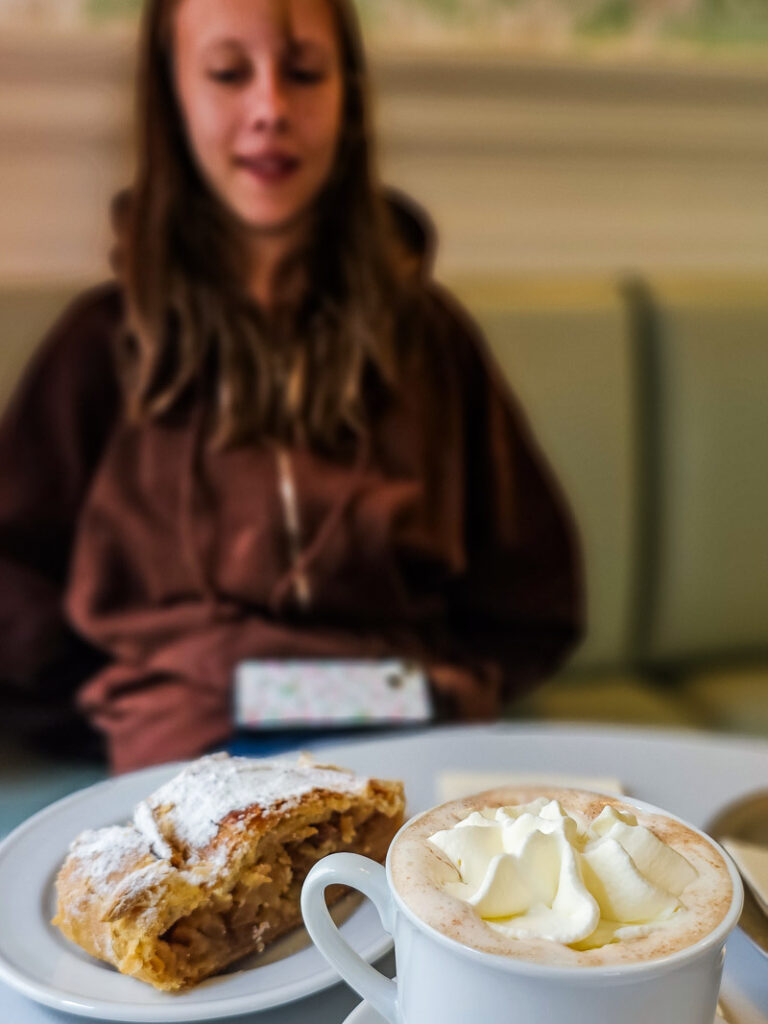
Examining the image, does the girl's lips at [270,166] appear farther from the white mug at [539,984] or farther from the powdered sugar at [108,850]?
the white mug at [539,984]

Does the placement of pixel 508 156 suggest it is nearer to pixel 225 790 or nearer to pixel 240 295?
pixel 240 295

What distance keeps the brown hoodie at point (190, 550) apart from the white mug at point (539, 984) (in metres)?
0.70

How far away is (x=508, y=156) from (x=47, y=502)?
88cm

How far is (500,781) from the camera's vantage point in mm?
683

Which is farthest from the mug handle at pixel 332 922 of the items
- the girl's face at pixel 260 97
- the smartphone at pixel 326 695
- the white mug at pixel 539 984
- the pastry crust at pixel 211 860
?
the girl's face at pixel 260 97

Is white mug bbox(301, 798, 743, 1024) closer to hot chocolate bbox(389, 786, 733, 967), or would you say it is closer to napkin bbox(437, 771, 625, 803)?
hot chocolate bbox(389, 786, 733, 967)

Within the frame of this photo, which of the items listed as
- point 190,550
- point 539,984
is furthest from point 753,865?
point 190,550

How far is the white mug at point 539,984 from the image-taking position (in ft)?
1.11

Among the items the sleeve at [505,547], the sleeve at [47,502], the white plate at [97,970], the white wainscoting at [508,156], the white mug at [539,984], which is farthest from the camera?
the white wainscoting at [508,156]

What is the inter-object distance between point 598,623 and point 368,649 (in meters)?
0.43

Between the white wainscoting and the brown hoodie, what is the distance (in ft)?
0.91

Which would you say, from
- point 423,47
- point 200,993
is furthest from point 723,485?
point 200,993

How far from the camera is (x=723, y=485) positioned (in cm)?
144

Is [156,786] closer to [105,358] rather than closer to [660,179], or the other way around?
[105,358]
